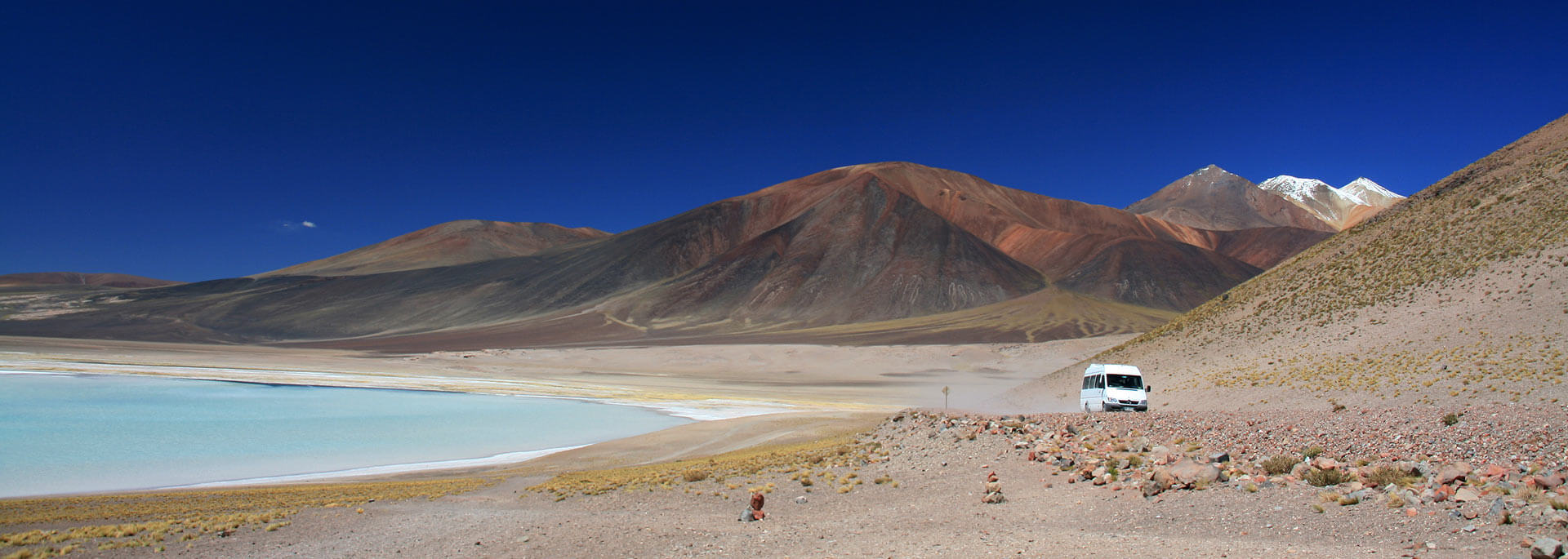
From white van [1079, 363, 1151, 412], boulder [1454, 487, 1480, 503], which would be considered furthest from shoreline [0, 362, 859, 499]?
boulder [1454, 487, 1480, 503]

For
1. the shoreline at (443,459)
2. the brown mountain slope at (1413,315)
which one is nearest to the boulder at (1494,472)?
the brown mountain slope at (1413,315)

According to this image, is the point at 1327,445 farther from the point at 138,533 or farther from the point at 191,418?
the point at 191,418

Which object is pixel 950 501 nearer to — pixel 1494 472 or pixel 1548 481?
pixel 1494 472

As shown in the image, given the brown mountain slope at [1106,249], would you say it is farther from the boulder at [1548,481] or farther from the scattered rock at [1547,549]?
the scattered rock at [1547,549]

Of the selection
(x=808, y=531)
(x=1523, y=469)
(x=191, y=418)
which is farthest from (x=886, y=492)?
(x=191, y=418)

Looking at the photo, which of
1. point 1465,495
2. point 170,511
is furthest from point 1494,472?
point 170,511

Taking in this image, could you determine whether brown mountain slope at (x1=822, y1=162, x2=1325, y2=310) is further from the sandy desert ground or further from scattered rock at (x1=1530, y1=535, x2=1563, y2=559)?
→ scattered rock at (x1=1530, y1=535, x2=1563, y2=559)
